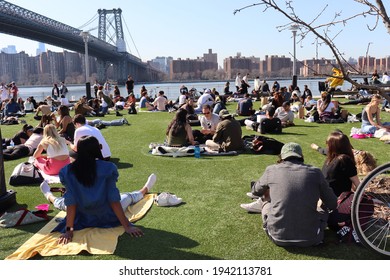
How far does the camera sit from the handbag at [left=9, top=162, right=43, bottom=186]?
599 cm

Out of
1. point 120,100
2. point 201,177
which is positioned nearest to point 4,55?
point 120,100

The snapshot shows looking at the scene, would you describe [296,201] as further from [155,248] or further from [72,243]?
[72,243]

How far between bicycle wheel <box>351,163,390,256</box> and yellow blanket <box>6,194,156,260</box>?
2.18m

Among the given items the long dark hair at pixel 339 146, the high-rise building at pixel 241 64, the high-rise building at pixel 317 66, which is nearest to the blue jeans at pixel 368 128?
the long dark hair at pixel 339 146

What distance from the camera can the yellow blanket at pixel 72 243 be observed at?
3.66 metres

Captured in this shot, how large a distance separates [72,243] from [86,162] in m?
0.79

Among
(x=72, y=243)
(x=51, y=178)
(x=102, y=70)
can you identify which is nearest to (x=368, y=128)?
(x=51, y=178)

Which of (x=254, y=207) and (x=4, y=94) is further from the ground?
(x=4, y=94)

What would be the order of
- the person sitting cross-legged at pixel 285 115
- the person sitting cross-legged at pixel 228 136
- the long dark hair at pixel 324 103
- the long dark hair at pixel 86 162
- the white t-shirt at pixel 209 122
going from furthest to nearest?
the long dark hair at pixel 324 103
the person sitting cross-legged at pixel 285 115
the white t-shirt at pixel 209 122
the person sitting cross-legged at pixel 228 136
the long dark hair at pixel 86 162

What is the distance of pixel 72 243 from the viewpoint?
12.5 feet

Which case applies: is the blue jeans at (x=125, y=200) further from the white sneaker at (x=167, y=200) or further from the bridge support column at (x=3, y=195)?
the bridge support column at (x=3, y=195)

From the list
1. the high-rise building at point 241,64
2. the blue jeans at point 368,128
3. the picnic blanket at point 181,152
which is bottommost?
the picnic blanket at point 181,152

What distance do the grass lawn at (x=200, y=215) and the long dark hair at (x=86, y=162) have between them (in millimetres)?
688
